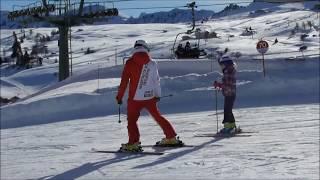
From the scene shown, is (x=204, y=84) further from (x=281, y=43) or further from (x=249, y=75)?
(x=281, y=43)

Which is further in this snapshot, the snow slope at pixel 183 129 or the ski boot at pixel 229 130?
the ski boot at pixel 229 130

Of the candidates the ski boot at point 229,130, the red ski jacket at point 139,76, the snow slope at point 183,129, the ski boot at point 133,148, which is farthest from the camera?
the ski boot at point 229,130

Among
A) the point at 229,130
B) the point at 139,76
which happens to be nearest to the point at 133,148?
the point at 139,76

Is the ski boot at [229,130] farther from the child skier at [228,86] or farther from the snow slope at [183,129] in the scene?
the snow slope at [183,129]

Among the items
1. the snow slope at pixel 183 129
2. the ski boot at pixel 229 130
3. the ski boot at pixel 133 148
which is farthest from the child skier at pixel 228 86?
the ski boot at pixel 133 148

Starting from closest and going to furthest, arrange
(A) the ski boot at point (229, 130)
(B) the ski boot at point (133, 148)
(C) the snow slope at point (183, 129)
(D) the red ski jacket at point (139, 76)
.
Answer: (C) the snow slope at point (183, 129)
(D) the red ski jacket at point (139, 76)
(B) the ski boot at point (133, 148)
(A) the ski boot at point (229, 130)

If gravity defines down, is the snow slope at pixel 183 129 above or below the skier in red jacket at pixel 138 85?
below

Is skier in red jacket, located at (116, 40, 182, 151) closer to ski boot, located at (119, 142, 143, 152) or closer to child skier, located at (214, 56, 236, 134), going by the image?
ski boot, located at (119, 142, 143, 152)

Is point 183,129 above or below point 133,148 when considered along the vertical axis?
below

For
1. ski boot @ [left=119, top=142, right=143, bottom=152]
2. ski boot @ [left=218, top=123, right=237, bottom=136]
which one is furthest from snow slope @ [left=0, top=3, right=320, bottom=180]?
ski boot @ [left=218, top=123, right=237, bottom=136]

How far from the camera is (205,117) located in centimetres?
1641

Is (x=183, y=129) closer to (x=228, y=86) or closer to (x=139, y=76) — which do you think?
(x=228, y=86)

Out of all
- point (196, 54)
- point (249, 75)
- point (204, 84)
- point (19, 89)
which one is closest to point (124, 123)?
point (204, 84)

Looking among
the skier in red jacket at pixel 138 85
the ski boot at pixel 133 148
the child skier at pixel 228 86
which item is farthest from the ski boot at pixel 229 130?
the ski boot at pixel 133 148
